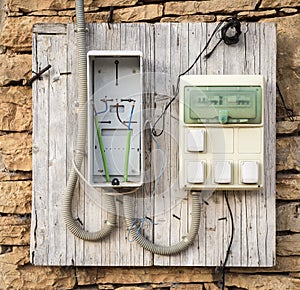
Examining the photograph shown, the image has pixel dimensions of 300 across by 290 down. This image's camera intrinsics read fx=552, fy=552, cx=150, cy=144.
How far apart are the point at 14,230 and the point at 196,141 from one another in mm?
747

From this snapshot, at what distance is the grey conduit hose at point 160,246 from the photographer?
1.91 metres

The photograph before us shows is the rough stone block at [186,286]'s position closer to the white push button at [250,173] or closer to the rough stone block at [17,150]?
the white push button at [250,173]

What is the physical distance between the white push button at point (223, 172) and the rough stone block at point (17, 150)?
68 centimetres

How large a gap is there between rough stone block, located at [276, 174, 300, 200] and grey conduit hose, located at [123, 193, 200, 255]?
312 mm

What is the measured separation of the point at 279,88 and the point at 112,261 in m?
0.86

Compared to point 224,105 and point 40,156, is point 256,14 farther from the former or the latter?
point 40,156

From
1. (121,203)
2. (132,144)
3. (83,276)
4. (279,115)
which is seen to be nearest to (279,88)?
(279,115)

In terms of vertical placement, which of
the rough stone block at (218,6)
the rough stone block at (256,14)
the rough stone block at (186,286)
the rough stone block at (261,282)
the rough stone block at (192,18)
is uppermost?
the rough stone block at (218,6)

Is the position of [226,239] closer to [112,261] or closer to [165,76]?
[112,261]

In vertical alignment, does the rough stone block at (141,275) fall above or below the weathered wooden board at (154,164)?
below

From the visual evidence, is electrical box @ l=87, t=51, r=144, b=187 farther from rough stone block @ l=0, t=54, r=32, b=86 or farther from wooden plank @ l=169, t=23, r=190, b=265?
rough stone block @ l=0, t=54, r=32, b=86

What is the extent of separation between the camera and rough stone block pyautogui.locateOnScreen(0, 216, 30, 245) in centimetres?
202

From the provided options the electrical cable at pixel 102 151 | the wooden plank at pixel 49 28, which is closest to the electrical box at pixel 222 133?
the electrical cable at pixel 102 151

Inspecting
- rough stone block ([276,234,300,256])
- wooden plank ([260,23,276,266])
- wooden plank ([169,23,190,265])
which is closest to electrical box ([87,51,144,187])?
wooden plank ([169,23,190,265])
